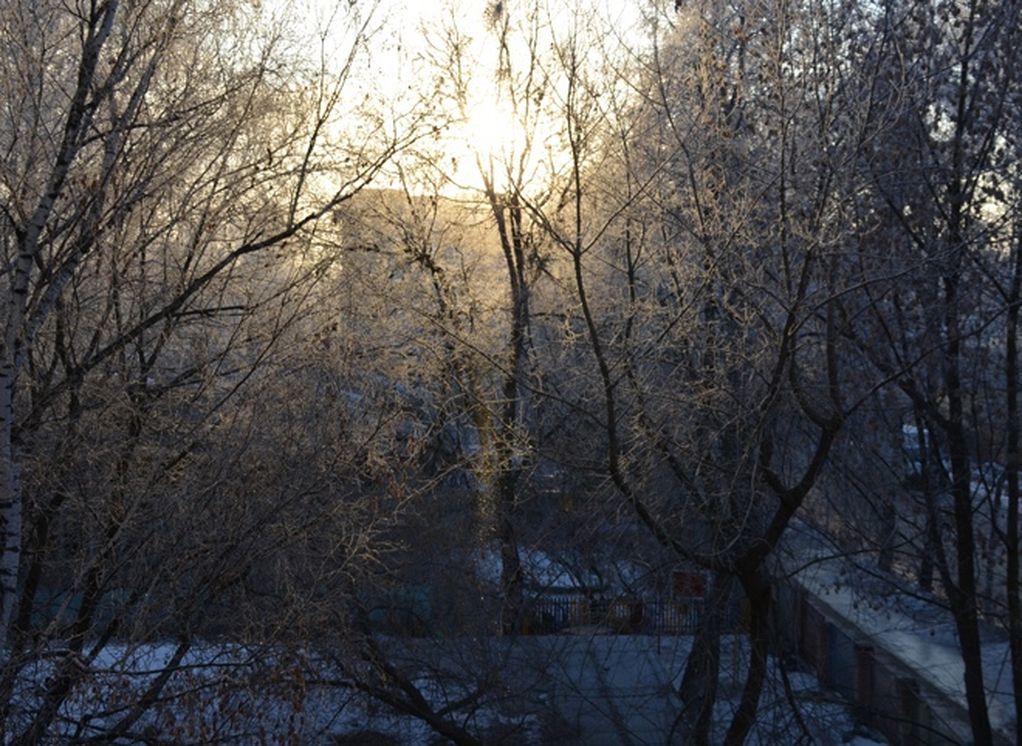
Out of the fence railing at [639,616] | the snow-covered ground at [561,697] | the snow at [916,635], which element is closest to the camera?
the snow-covered ground at [561,697]

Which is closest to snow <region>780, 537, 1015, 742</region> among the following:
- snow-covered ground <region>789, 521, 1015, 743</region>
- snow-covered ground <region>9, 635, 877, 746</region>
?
snow-covered ground <region>789, 521, 1015, 743</region>

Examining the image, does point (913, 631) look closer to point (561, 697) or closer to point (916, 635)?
Answer: point (916, 635)

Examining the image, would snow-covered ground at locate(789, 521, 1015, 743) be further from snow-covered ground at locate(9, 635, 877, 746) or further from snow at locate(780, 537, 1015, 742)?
snow-covered ground at locate(9, 635, 877, 746)

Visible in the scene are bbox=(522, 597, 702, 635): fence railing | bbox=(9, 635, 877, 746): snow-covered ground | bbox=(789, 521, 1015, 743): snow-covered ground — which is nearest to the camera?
bbox=(9, 635, 877, 746): snow-covered ground

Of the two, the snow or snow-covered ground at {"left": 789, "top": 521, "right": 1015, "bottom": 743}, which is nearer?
snow-covered ground at {"left": 789, "top": 521, "right": 1015, "bottom": 743}

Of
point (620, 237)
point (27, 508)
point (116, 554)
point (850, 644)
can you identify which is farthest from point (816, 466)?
point (850, 644)

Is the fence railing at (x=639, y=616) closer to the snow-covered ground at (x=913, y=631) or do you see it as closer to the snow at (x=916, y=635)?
the snow-covered ground at (x=913, y=631)

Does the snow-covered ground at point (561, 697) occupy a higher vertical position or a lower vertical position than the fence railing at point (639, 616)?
lower

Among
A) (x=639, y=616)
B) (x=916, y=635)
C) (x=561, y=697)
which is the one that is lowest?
(x=561, y=697)

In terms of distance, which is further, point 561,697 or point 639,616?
point 561,697

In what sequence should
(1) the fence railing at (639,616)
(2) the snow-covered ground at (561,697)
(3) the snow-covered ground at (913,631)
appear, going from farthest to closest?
(3) the snow-covered ground at (913,631) → (1) the fence railing at (639,616) → (2) the snow-covered ground at (561,697)

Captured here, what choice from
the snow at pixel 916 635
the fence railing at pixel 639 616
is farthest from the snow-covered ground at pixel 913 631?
the fence railing at pixel 639 616

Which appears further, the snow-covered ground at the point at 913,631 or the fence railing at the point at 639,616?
the snow-covered ground at the point at 913,631

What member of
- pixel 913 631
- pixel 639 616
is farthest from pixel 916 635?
pixel 639 616
